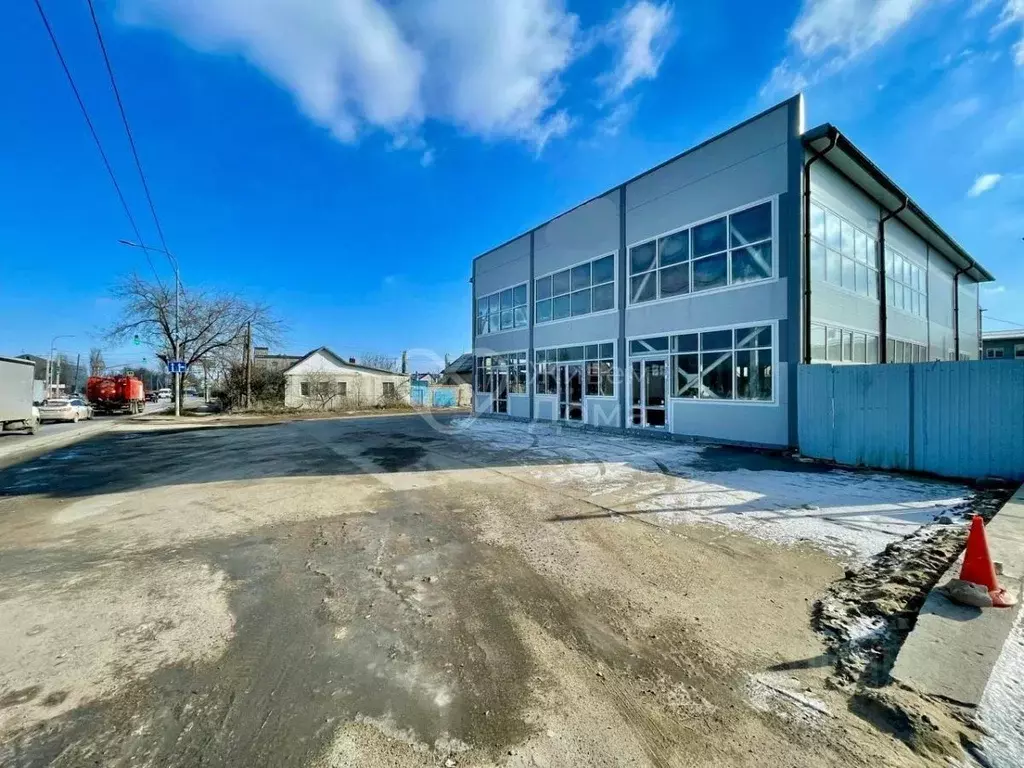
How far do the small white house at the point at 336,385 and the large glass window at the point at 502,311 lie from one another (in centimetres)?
1639

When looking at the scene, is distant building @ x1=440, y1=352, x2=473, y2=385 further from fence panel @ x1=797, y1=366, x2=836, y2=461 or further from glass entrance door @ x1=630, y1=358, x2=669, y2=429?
fence panel @ x1=797, y1=366, x2=836, y2=461

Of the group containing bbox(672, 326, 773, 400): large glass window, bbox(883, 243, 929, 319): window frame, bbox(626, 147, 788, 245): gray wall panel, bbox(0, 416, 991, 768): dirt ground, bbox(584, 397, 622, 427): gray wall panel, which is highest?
bbox(626, 147, 788, 245): gray wall panel

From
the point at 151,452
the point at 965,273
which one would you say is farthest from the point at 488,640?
the point at 965,273

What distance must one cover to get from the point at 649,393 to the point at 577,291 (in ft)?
17.8

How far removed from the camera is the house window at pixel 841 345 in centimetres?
1160

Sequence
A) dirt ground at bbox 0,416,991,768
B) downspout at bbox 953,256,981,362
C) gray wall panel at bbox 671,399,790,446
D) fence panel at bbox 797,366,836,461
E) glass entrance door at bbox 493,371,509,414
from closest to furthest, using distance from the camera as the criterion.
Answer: dirt ground at bbox 0,416,991,768 → fence panel at bbox 797,366,836,461 → gray wall panel at bbox 671,399,790,446 → downspout at bbox 953,256,981,362 → glass entrance door at bbox 493,371,509,414

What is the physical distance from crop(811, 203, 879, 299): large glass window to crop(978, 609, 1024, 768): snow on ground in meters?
10.9

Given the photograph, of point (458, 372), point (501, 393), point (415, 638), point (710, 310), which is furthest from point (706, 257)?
point (458, 372)

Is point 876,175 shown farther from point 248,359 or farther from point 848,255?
point 248,359

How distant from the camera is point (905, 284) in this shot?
16828 millimetres

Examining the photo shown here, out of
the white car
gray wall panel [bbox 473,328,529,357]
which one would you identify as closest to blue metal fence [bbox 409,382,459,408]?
gray wall panel [bbox 473,328,529,357]

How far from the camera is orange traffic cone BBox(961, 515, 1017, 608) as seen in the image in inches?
135

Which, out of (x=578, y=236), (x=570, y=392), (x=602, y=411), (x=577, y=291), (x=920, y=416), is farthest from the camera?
(x=570, y=392)

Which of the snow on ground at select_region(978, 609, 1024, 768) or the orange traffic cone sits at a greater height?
the orange traffic cone
